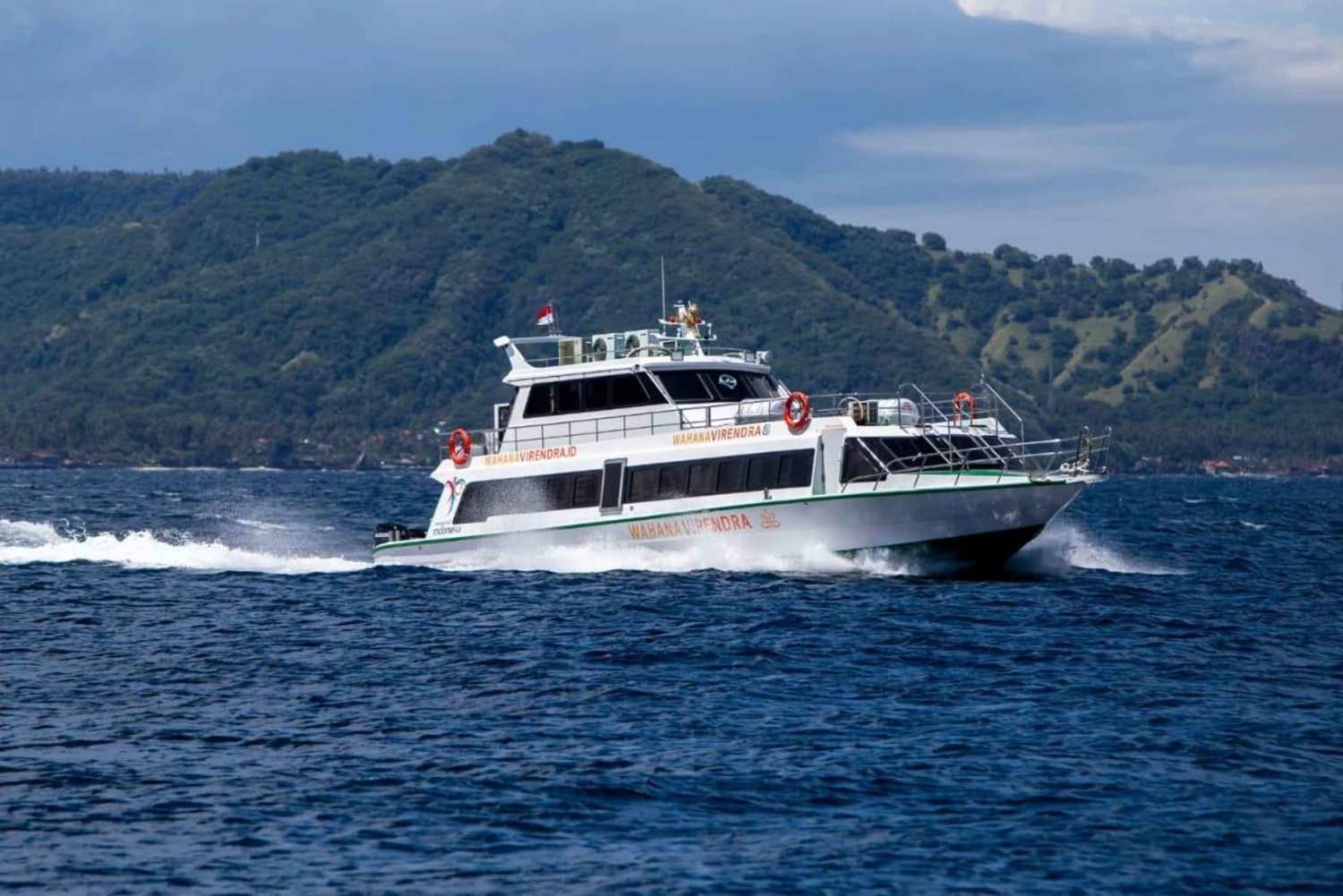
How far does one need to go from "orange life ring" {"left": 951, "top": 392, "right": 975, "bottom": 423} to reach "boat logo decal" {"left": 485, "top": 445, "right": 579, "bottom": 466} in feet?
23.9

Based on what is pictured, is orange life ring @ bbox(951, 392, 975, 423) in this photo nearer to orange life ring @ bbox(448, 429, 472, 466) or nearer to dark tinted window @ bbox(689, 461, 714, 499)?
dark tinted window @ bbox(689, 461, 714, 499)

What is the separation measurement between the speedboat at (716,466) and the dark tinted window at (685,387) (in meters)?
0.04

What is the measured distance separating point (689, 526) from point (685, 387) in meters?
3.34

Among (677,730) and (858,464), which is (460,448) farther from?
(677,730)

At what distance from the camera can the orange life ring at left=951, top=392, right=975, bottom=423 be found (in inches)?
1340

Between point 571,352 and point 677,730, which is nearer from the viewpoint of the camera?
point 677,730

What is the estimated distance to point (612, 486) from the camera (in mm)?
35000

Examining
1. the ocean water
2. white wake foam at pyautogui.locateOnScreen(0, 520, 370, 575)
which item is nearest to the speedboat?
the ocean water

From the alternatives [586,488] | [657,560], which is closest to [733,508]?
[657,560]

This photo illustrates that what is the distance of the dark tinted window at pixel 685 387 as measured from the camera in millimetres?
35969

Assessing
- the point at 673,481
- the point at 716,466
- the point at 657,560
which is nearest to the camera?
the point at 716,466

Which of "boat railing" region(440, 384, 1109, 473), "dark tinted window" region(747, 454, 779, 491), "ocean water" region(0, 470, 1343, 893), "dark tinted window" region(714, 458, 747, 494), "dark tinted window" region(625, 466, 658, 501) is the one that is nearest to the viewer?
"ocean water" region(0, 470, 1343, 893)

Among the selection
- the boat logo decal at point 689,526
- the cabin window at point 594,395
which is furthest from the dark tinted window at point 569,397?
the boat logo decal at point 689,526

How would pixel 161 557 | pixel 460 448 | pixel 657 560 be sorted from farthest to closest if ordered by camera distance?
1. pixel 161 557
2. pixel 460 448
3. pixel 657 560
